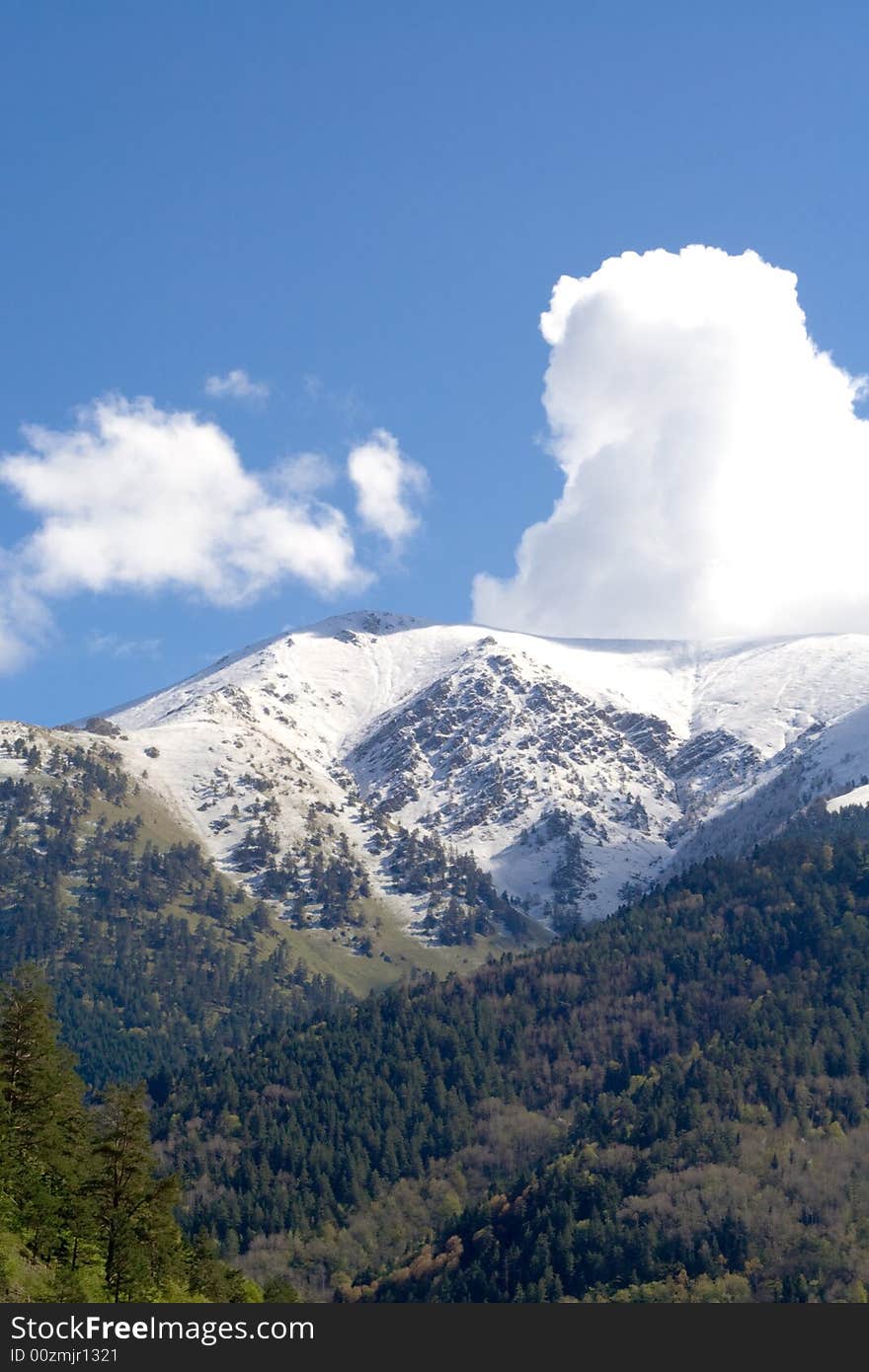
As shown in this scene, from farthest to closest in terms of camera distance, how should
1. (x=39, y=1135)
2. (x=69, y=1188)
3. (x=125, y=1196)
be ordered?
(x=39, y=1135) → (x=69, y=1188) → (x=125, y=1196)

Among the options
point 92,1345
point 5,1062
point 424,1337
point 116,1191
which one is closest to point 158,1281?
point 116,1191

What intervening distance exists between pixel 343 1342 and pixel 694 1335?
27044 mm

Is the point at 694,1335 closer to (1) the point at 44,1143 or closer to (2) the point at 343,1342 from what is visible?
(2) the point at 343,1342

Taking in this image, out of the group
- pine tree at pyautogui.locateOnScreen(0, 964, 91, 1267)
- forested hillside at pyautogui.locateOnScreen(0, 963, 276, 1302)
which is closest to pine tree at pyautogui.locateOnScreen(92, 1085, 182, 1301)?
forested hillside at pyautogui.locateOnScreen(0, 963, 276, 1302)

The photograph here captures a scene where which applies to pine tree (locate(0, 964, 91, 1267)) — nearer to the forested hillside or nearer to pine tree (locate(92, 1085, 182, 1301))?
the forested hillside

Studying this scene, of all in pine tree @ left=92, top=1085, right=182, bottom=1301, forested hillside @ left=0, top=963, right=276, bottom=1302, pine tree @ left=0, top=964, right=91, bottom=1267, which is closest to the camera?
forested hillside @ left=0, top=963, right=276, bottom=1302

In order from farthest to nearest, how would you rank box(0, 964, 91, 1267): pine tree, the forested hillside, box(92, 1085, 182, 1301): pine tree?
box(92, 1085, 182, 1301): pine tree, box(0, 964, 91, 1267): pine tree, the forested hillside

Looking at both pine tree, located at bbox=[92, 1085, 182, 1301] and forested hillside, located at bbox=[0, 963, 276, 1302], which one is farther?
pine tree, located at bbox=[92, 1085, 182, 1301]

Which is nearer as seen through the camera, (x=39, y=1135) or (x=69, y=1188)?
(x=69, y=1188)

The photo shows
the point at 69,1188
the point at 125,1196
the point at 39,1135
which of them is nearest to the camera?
the point at 125,1196

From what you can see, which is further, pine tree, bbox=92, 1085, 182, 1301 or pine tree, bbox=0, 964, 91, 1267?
pine tree, bbox=92, 1085, 182, 1301

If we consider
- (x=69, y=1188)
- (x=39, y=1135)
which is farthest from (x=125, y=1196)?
(x=39, y=1135)

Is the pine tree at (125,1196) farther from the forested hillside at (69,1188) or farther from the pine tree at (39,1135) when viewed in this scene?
the pine tree at (39,1135)

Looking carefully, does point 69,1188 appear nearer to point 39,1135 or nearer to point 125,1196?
point 39,1135
